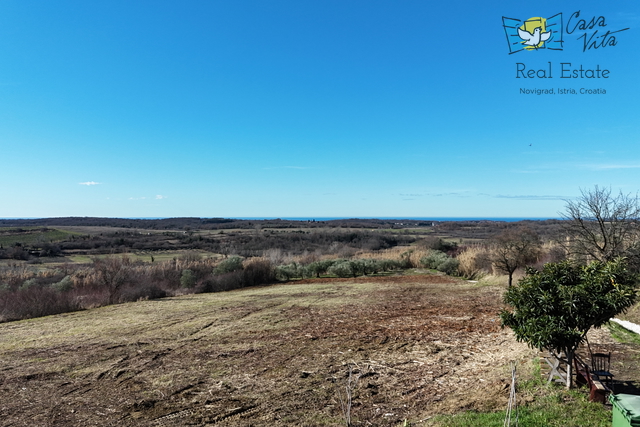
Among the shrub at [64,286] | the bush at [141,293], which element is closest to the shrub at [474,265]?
the bush at [141,293]

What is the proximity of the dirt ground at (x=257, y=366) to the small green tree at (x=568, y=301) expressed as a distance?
1.29 meters

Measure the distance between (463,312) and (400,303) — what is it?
3.51 m

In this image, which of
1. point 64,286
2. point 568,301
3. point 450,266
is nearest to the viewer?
point 568,301

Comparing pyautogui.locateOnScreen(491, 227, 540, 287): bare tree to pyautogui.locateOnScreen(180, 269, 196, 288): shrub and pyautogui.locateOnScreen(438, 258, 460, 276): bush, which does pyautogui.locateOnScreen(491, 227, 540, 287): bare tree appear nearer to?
pyautogui.locateOnScreen(438, 258, 460, 276): bush

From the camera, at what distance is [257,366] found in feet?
27.8

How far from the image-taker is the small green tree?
532cm

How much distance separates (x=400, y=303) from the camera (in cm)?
1778

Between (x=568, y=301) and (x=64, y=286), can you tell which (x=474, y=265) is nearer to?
(x=568, y=301)

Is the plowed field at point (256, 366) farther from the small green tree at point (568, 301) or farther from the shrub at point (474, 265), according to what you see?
the shrub at point (474, 265)

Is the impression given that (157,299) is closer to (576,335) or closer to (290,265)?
(290,265)

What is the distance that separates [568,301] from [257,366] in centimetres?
623

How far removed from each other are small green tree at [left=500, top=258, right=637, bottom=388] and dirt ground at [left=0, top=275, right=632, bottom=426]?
4.25 feet

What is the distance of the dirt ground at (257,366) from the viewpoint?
240 inches

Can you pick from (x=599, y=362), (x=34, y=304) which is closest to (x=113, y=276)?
(x=34, y=304)
